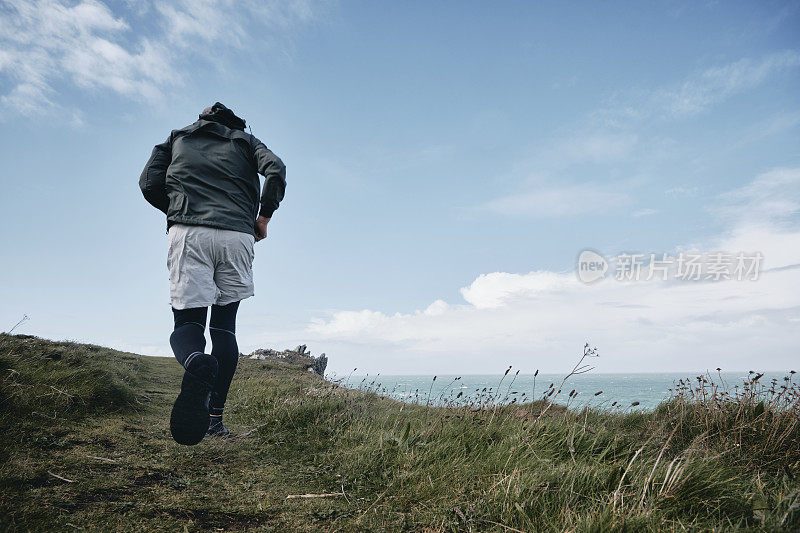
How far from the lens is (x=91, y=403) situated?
4133mm

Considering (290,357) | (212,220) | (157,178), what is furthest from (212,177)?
(290,357)

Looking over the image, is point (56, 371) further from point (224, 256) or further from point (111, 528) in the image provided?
point (111, 528)

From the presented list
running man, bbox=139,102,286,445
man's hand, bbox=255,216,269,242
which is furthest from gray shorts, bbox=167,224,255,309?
man's hand, bbox=255,216,269,242

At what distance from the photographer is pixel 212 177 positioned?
12.1 ft

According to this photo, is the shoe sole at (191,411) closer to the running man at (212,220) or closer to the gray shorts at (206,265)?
the running man at (212,220)

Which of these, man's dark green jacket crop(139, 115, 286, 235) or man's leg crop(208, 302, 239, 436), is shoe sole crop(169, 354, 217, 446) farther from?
man's dark green jacket crop(139, 115, 286, 235)

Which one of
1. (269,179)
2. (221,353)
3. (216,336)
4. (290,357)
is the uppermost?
(269,179)

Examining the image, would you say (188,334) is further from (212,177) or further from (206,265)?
(212,177)

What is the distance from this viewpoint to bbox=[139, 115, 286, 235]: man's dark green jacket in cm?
357

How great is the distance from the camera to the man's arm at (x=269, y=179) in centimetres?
371

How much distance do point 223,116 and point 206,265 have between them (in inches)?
67.0

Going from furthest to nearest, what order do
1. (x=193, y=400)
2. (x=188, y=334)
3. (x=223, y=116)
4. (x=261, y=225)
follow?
(x=223, y=116)
(x=261, y=225)
(x=188, y=334)
(x=193, y=400)

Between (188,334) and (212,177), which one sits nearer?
(188,334)

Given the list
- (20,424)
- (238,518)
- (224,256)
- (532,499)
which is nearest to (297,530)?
(238,518)
